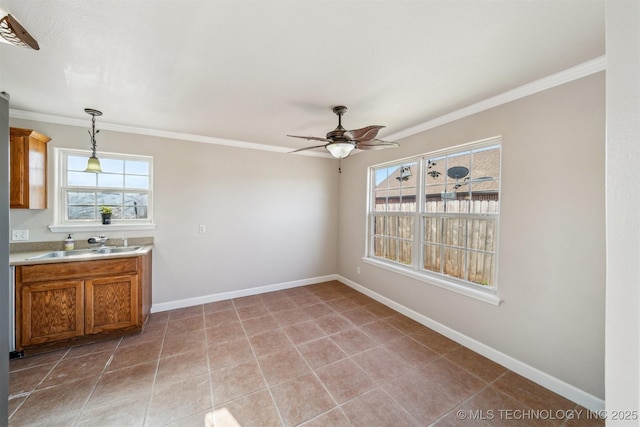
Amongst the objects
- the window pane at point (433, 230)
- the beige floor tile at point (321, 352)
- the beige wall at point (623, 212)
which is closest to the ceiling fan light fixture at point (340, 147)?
the window pane at point (433, 230)

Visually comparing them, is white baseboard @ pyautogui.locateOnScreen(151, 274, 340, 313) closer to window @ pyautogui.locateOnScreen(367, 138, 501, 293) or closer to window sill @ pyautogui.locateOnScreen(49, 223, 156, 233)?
window sill @ pyautogui.locateOnScreen(49, 223, 156, 233)

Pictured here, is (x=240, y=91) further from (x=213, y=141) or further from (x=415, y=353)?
(x=415, y=353)

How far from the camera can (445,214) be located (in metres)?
2.85

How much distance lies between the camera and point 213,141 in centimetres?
361

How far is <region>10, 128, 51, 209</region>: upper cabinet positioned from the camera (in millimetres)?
2469

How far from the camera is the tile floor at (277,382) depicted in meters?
1.68

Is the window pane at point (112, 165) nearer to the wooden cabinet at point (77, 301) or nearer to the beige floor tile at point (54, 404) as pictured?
the wooden cabinet at point (77, 301)

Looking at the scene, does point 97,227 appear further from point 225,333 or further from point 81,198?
point 225,333

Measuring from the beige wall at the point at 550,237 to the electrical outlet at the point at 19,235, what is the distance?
16.2 feet

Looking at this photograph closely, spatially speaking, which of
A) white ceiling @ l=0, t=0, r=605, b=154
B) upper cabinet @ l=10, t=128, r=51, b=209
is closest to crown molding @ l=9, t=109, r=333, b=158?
white ceiling @ l=0, t=0, r=605, b=154

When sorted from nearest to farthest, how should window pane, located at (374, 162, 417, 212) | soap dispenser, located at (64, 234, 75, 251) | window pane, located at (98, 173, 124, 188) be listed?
soap dispenser, located at (64, 234, 75, 251)
window pane, located at (98, 173, 124, 188)
window pane, located at (374, 162, 417, 212)

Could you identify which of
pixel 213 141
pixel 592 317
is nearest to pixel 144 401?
pixel 213 141

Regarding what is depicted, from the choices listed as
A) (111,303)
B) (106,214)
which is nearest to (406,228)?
(111,303)

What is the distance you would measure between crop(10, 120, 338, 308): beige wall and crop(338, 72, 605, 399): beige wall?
8.36 feet
